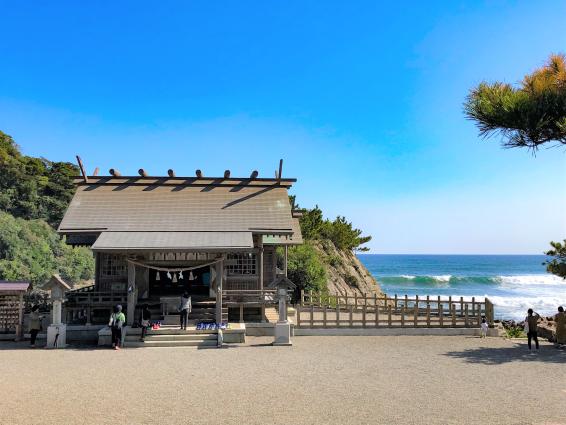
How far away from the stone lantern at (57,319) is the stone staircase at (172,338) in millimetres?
2079

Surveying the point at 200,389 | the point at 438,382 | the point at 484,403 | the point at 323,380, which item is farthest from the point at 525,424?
the point at 200,389

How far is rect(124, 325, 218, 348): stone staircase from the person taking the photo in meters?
14.8

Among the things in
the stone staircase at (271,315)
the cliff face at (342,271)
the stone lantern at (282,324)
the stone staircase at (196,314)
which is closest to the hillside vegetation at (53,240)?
the cliff face at (342,271)

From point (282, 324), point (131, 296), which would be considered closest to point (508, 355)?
point (282, 324)

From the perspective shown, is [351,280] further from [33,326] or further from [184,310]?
[33,326]

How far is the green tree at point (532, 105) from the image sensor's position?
14562 millimetres

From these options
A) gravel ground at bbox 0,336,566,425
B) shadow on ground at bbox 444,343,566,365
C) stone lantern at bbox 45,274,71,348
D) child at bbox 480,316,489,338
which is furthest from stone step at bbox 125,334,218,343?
child at bbox 480,316,489,338

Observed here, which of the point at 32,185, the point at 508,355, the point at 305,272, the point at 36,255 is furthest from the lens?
the point at 32,185

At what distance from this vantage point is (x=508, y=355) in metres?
13.4

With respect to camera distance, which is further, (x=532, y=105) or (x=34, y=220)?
(x=34, y=220)

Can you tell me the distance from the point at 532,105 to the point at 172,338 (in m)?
14.7

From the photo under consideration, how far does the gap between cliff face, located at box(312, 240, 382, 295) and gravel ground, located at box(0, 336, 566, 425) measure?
24.1 m

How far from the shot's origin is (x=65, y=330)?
14719 mm

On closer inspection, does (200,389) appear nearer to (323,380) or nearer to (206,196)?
(323,380)
